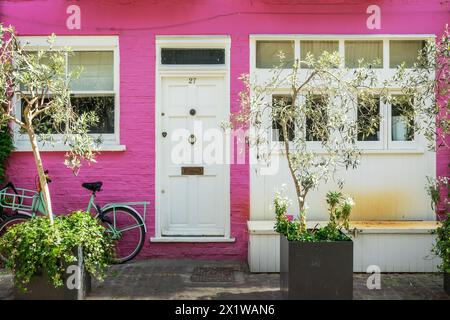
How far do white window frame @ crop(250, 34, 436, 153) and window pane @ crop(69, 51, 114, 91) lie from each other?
2.15 m

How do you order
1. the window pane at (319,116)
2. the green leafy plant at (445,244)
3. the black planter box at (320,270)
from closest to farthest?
the black planter box at (320,270) < the window pane at (319,116) < the green leafy plant at (445,244)

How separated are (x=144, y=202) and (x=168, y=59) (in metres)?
2.15

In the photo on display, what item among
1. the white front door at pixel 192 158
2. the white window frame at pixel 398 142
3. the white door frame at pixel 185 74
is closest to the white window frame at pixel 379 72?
the white window frame at pixel 398 142

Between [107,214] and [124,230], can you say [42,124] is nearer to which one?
[107,214]

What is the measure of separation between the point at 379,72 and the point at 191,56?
2797mm

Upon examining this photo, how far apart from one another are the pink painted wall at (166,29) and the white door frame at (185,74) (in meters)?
0.08

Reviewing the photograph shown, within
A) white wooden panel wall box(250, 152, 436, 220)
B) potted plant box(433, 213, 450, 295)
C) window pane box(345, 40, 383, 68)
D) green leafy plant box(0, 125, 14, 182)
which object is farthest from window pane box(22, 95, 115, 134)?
potted plant box(433, 213, 450, 295)

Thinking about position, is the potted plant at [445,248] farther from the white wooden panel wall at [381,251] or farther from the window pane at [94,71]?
the window pane at [94,71]

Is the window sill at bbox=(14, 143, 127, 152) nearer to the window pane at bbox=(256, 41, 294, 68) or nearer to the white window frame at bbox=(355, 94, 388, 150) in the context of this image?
the window pane at bbox=(256, 41, 294, 68)

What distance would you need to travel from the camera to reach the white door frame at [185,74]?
809 cm

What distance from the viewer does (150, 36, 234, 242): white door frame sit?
319 inches

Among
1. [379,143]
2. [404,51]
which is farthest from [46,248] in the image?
[404,51]

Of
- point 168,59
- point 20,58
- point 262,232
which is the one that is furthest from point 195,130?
point 20,58

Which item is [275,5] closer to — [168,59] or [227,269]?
[168,59]
